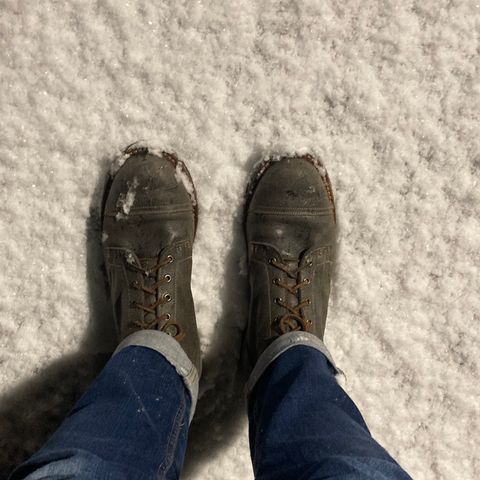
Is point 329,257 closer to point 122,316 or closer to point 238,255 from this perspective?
point 238,255

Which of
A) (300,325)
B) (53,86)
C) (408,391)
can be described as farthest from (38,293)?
(408,391)

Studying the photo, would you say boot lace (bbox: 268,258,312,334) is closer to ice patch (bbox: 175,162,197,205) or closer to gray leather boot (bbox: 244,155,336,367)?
gray leather boot (bbox: 244,155,336,367)

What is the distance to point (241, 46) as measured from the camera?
0.90 meters

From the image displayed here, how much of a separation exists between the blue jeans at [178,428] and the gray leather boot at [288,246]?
0.35ft

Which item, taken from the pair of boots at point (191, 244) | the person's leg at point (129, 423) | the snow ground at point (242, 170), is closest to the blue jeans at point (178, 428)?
the person's leg at point (129, 423)

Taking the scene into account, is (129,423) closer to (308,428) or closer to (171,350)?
(171,350)

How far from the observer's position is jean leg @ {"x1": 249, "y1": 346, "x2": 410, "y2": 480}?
0.64 metres

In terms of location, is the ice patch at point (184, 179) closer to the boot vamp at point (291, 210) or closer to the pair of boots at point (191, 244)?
the pair of boots at point (191, 244)

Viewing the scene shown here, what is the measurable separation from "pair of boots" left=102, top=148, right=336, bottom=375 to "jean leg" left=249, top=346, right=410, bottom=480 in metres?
0.12

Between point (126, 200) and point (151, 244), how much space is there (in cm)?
10

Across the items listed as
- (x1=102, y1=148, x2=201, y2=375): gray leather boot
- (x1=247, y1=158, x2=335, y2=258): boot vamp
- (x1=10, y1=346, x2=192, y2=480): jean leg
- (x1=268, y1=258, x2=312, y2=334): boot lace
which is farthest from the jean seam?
(x1=247, y1=158, x2=335, y2=258): boot vamp

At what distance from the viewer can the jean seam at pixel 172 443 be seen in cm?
71

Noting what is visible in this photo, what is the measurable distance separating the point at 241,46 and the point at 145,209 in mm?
370

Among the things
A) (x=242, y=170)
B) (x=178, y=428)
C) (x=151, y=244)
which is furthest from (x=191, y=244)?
(x=178, y=428)
